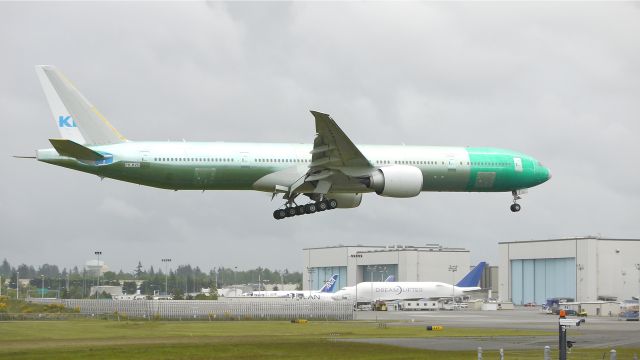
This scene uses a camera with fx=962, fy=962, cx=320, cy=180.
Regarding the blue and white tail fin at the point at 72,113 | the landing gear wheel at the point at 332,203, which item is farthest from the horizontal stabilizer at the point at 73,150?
the landing gear wheel at the point at 332,203

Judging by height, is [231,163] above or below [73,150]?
below

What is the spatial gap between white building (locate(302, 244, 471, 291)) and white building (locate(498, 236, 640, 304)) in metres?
17.6

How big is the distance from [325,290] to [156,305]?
62381 millimetres

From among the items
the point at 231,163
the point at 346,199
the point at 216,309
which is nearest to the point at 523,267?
the point at 216,309

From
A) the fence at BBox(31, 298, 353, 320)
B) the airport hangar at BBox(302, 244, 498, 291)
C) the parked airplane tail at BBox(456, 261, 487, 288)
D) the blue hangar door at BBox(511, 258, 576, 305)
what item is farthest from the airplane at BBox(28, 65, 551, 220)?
the airport hangar at BBox(302, 244, 498, 291)

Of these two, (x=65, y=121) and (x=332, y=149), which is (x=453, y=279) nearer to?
(x=332, y=149)

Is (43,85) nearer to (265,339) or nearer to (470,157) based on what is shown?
(265,339)

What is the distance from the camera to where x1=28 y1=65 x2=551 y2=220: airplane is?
178 ft

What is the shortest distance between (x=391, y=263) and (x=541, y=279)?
2995 cm

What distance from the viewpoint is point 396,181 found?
5622 centimetres

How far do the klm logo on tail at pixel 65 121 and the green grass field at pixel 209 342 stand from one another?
1220 cm

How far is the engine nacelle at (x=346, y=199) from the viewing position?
6153 centimetres

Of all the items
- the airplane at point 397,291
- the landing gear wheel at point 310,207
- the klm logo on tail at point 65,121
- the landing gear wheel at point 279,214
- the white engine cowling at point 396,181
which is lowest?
the airplane at point 397,291

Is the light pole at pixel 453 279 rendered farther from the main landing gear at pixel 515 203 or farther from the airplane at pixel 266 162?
the airplane at pixel 266 162
